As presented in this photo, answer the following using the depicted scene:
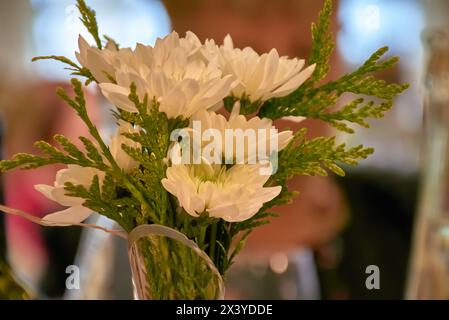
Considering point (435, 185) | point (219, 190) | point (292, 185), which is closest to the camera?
point (219, 190)

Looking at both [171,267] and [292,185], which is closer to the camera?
[171,267]

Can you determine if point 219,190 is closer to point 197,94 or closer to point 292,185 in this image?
point 197,94

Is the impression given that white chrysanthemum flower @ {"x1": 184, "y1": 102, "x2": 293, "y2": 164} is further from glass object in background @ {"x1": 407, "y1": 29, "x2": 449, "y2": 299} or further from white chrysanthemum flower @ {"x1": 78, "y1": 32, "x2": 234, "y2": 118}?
glass object in background @ {"x1": 407, "y1": 29, "x2": 449, "y2": 299}

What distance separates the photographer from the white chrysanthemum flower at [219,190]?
1.05ft

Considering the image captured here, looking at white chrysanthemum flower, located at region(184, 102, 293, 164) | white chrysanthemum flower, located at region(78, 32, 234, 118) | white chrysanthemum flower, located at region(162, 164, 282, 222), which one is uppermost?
white chrysanthemum flower, located at region(78, 32, 234, 118)

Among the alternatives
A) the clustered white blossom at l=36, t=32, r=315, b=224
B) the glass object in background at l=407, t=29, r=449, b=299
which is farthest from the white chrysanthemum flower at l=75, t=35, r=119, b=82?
the glass object in background at l=407, t=29, r=449, b=299

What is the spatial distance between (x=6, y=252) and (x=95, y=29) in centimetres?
37

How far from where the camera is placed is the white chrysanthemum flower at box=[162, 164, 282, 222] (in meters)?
0.32

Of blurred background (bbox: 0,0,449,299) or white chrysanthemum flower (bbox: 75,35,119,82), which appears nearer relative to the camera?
white chrysanthemum flower (bbox: 75,35,119,82)

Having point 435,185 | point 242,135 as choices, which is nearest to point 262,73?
point 242,135

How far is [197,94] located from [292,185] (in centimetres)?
53

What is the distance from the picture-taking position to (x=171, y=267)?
1.18 feet
